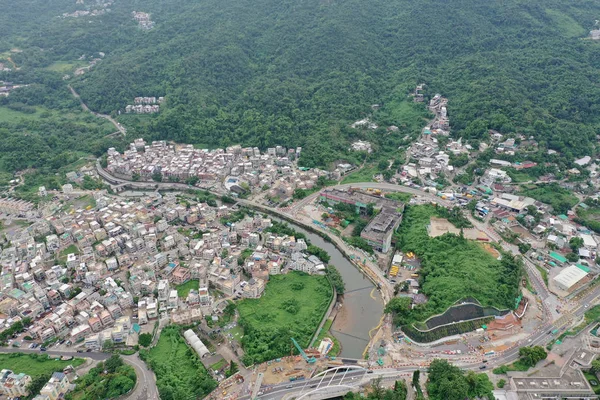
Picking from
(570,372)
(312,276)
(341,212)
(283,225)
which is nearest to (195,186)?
(283,225)

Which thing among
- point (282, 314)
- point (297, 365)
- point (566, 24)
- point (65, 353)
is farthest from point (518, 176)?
point (566, 24)

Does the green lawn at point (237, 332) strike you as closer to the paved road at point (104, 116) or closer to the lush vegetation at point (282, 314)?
the lush vegetation at point (282, 314)

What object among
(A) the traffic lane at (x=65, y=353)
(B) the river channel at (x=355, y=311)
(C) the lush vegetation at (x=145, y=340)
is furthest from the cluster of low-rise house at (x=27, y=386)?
(B) the river channel at (x=355, y=311)

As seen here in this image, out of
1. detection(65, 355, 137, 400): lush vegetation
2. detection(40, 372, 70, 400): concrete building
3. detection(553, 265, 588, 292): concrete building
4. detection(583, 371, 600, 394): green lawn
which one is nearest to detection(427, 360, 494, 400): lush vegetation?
detection(583, 371, 600, 394): green lawn

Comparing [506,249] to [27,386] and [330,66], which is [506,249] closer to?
[27,386]

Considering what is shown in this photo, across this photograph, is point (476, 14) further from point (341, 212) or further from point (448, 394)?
point (448, 394)

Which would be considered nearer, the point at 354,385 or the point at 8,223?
the point at 354,385
